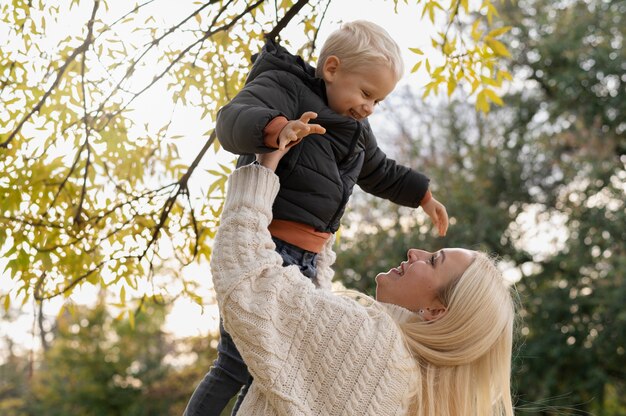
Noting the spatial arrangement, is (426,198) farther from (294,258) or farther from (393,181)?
(294,258)

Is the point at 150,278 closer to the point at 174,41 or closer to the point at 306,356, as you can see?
the point at 174,41

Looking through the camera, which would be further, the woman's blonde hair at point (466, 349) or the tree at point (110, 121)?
the tree at point (110, 121)

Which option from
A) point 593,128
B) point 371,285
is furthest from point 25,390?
point 593,128

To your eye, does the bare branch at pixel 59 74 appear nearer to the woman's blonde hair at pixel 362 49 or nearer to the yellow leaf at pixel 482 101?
the woman's blonde hair at pixel 362 49

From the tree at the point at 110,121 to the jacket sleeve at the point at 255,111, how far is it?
0.81 m

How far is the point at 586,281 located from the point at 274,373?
7182 millimetres

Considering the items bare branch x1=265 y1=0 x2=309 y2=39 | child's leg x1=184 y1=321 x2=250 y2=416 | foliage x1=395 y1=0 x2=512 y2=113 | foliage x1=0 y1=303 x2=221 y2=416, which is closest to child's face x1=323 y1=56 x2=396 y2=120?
bare branch x1=265 y1=0 x2=309 y2=39

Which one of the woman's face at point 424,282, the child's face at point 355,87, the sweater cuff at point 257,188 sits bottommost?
the woman's face at point 424,282

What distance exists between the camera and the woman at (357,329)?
1750 mm

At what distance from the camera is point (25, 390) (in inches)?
476

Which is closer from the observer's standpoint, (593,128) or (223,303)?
(223,303)

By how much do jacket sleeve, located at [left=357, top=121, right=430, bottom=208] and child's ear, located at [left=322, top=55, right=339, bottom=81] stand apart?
34 cm

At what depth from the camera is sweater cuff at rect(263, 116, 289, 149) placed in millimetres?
1593

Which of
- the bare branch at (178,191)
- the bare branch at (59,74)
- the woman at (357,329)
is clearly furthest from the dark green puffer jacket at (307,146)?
the bare branch at (59,74)
